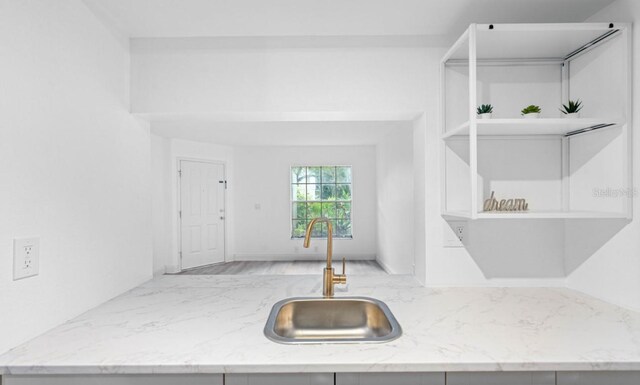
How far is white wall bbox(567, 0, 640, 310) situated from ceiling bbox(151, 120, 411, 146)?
9.31 feet

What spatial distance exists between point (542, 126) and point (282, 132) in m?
4.09

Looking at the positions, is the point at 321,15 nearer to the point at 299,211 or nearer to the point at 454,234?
the point at 454,234

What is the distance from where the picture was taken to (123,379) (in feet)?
3.58

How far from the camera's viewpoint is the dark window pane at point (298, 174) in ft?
23.2

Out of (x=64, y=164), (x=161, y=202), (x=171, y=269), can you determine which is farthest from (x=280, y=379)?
(x=171, y=269)

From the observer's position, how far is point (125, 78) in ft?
5.84

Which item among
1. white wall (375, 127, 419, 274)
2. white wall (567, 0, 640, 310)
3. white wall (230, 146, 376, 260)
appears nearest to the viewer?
white wall (567, 0, 640, 310)

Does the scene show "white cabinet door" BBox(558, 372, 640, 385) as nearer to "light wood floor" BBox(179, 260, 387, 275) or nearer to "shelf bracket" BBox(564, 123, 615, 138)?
"shelf bracket" BBox(564, 123, 615, 138)

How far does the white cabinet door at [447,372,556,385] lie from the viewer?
1.10 metres

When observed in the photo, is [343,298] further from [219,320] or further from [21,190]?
[21,190]

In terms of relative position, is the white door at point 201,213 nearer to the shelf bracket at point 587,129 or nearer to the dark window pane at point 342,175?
the dark window pane at point 342,175

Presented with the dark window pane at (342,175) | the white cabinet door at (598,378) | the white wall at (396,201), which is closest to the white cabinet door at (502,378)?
the white cabinet door at (598,378)

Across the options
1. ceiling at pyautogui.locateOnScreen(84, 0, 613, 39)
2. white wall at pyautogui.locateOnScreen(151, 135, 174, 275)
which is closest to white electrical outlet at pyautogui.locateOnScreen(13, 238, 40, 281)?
ceiling at pyautogui.locateOnScreen(84, 0, 613, 39)

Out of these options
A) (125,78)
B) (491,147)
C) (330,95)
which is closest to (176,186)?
(125,78)
